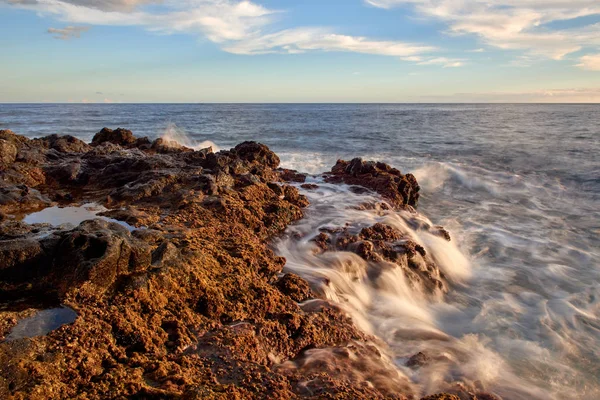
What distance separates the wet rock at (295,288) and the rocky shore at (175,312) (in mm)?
16

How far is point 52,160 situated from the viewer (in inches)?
354

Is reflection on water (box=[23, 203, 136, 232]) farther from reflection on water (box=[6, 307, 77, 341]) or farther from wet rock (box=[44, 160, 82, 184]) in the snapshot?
reflection on water (box=[6, 307, 77, 341])

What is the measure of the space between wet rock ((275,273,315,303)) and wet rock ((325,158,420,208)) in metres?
4.83

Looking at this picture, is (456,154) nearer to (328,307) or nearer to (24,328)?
(328,307)

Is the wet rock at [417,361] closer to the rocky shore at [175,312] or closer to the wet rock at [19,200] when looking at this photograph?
the rocky shore at [175,312]

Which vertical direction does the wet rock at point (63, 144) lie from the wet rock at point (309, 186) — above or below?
above

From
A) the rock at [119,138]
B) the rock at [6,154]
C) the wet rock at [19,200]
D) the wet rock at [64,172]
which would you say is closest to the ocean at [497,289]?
the wet rock at [19,200]

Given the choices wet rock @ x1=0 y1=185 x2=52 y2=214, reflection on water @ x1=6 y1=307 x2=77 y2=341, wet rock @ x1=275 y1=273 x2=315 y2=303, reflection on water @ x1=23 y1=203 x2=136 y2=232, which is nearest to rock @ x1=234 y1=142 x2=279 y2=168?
reflection on water @ x1=23 y1=203 x2=136 y2=232

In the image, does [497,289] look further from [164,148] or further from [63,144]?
[63,144]

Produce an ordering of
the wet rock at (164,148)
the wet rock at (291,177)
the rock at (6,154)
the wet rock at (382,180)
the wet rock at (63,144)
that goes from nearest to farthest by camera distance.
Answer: the rock at (6,154), the wet rock at (382,180), the wet rock at (291,177), the wet rock at (63,144), the wet rock at (164,148)

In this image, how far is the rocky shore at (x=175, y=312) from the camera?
8.60 ft

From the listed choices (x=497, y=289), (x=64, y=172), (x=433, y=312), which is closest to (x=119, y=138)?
(x=64, y=172)

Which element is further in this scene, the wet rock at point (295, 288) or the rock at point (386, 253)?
the rock at point (386, 253)

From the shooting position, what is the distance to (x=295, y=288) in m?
4.57
